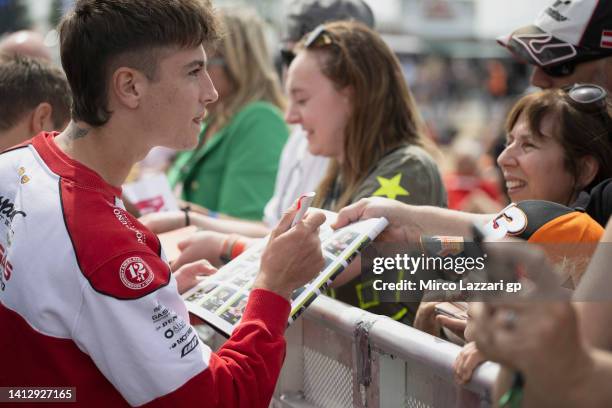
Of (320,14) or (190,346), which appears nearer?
(190,346)

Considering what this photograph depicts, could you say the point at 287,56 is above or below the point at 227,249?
above

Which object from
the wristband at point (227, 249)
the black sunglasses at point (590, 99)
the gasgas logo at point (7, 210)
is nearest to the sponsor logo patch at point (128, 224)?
the gasgas logo at point (7, 210)

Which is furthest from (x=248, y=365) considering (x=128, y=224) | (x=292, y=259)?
(x=128, y=224)

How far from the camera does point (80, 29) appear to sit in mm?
1956

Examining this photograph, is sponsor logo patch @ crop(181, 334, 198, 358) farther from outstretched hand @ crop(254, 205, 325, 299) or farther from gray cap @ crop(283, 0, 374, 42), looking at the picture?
gray cap @ crop(283, 0, 374, 42)

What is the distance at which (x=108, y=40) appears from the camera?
1.95 meters

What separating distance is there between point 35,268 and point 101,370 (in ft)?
0.87

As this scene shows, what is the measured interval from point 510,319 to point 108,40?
1222mm

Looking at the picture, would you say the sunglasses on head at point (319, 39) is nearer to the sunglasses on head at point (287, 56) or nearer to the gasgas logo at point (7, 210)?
the sunglasses on head at point (287, 56)

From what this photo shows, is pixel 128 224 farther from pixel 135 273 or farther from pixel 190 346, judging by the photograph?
pixel 190 346

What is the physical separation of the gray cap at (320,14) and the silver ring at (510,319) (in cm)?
296

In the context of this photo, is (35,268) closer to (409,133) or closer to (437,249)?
(437,249)

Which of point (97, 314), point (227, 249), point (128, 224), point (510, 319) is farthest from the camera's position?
point (227, 249)

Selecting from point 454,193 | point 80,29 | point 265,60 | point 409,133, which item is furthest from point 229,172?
point 454,193
